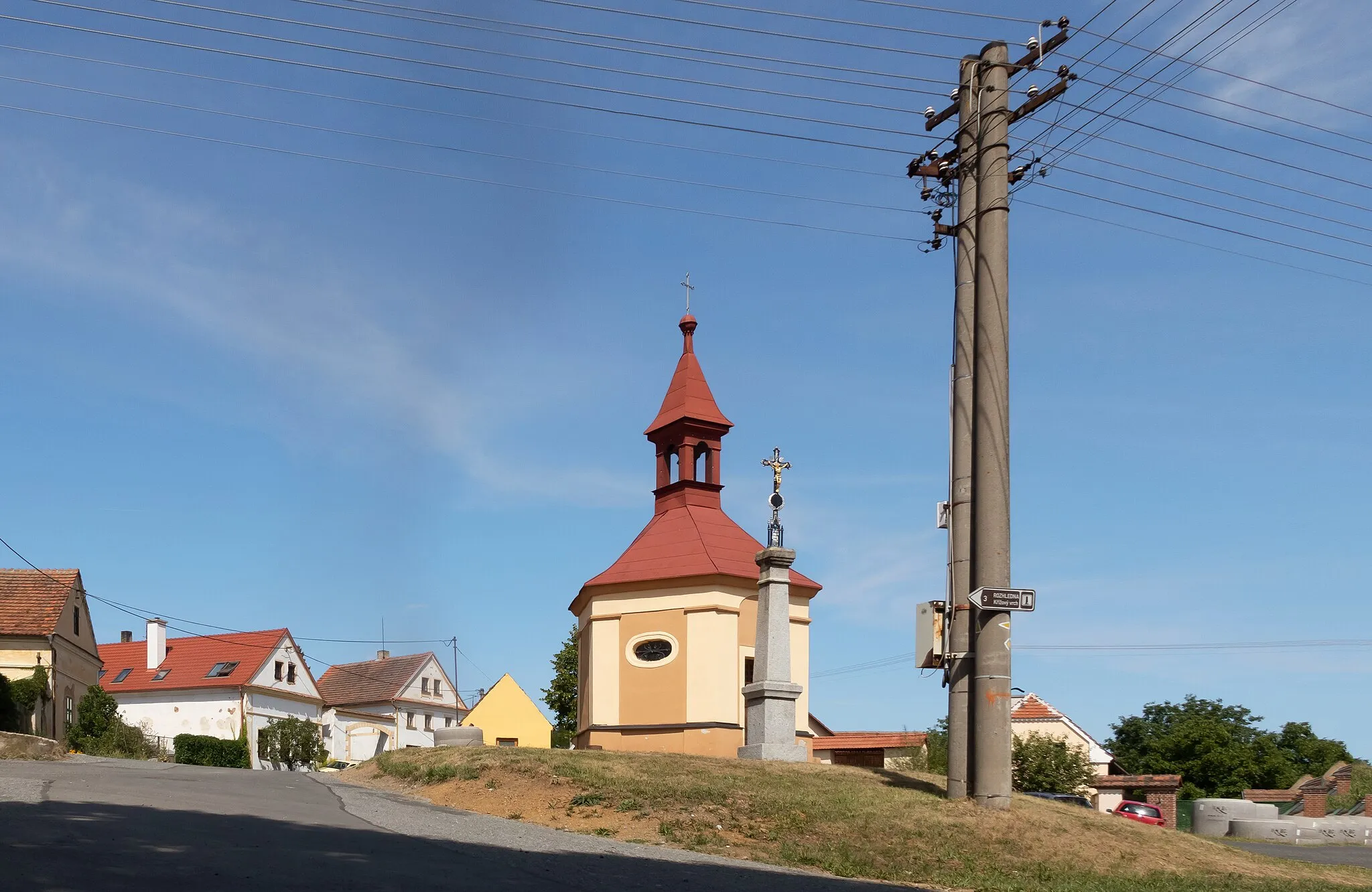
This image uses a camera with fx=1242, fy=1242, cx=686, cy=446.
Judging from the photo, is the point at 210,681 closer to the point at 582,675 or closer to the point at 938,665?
the point at 582,675

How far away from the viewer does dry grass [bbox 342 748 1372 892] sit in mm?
14391

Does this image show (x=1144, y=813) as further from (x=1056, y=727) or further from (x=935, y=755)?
(x=1056, y=727)

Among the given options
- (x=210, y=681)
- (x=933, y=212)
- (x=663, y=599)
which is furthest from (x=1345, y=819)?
(x=210, y=681)

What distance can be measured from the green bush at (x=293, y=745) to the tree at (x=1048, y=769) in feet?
96.3

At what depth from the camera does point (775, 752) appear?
24656mm

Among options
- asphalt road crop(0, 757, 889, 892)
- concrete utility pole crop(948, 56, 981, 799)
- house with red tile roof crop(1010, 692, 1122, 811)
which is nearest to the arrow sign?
concrete utility pole crop(948, 56, 981, 799)

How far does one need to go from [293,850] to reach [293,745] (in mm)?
45504

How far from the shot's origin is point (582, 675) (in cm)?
3469

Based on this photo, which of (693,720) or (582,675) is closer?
(693,720)

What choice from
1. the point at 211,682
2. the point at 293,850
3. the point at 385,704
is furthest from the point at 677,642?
the point at 385,704

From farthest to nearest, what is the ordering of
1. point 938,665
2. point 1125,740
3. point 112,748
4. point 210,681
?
point 1125,740
point 210,681
point 112,748
point 938,665

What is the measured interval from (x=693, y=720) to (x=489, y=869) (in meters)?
21.6

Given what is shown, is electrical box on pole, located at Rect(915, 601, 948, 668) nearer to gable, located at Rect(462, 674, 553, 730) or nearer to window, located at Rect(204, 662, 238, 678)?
gable, located at Rect(462, 674, 553, 730)

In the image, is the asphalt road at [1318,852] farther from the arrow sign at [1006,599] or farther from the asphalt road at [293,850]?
the asphalt road at [293,850]
